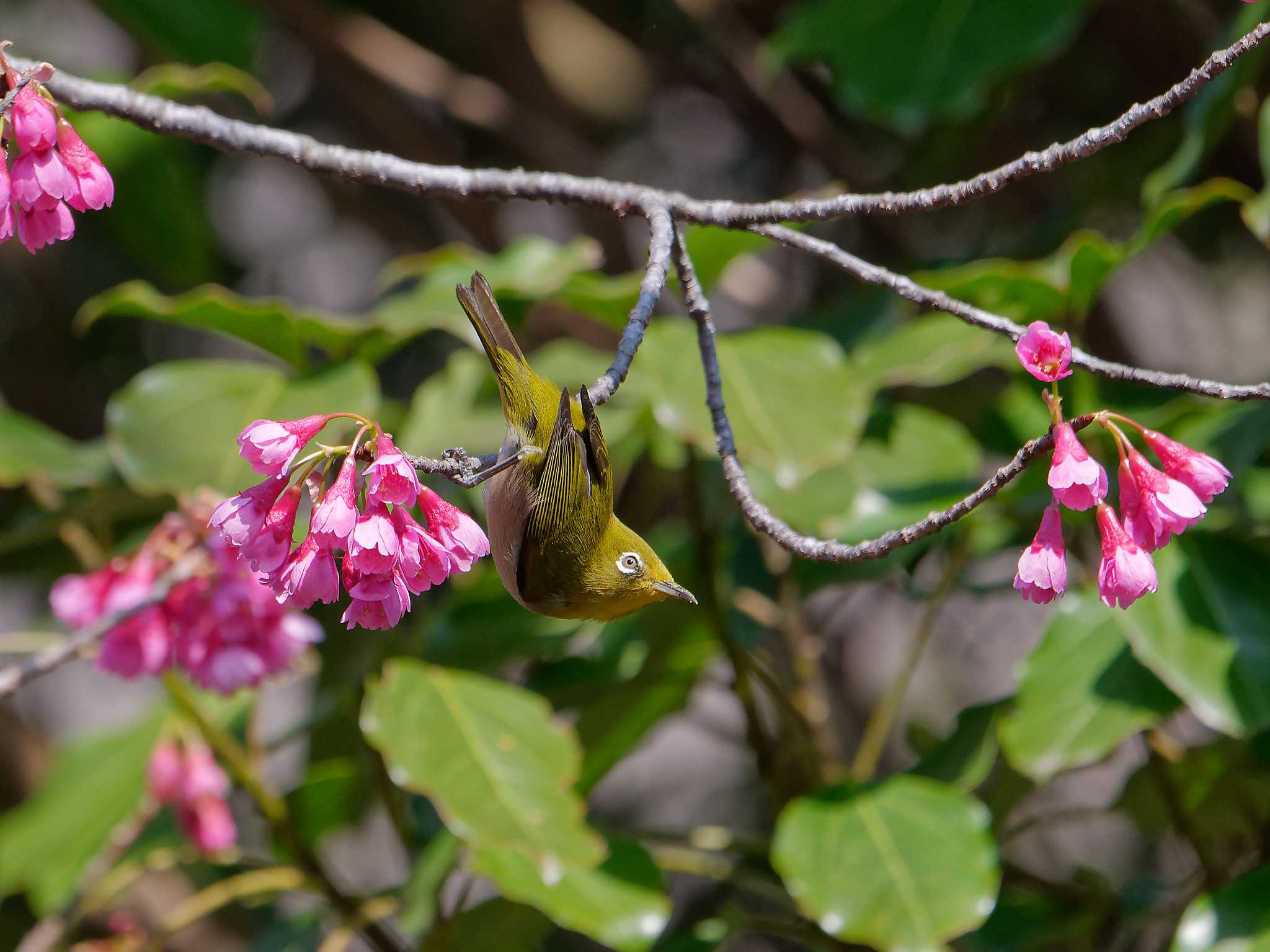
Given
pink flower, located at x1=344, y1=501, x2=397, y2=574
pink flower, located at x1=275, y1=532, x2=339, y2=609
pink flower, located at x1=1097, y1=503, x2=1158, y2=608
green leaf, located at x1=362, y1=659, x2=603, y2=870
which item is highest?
pink flower, located at x1=1097, y1=503, x2=1158, y2=608

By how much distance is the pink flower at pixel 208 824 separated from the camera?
232 centimetres

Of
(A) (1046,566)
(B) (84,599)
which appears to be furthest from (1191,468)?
(B) (84,599)

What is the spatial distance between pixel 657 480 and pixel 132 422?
108 centimetres

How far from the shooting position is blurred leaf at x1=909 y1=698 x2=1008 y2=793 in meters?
1.95

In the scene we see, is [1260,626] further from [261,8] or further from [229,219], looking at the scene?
[229,219]

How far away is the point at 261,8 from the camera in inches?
146

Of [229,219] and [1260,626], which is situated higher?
[1260,626]

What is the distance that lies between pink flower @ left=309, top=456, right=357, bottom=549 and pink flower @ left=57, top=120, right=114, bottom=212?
0.36 metres

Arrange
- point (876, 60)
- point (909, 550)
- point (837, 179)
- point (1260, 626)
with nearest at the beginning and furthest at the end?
point (1260, 626), point (909, 550), point (876, 60), point (837, 179)

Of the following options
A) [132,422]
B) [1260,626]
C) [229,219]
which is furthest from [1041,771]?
[229,219]

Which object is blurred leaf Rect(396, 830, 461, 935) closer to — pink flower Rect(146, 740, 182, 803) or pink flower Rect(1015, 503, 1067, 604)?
pink flower Rect(146, 740, 182, 803)

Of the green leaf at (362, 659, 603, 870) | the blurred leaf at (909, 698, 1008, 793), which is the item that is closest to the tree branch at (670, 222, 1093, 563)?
the green leaf at (362, 659, 603, 870)

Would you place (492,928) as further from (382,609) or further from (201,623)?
(382,609)

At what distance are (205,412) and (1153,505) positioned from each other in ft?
4.76
